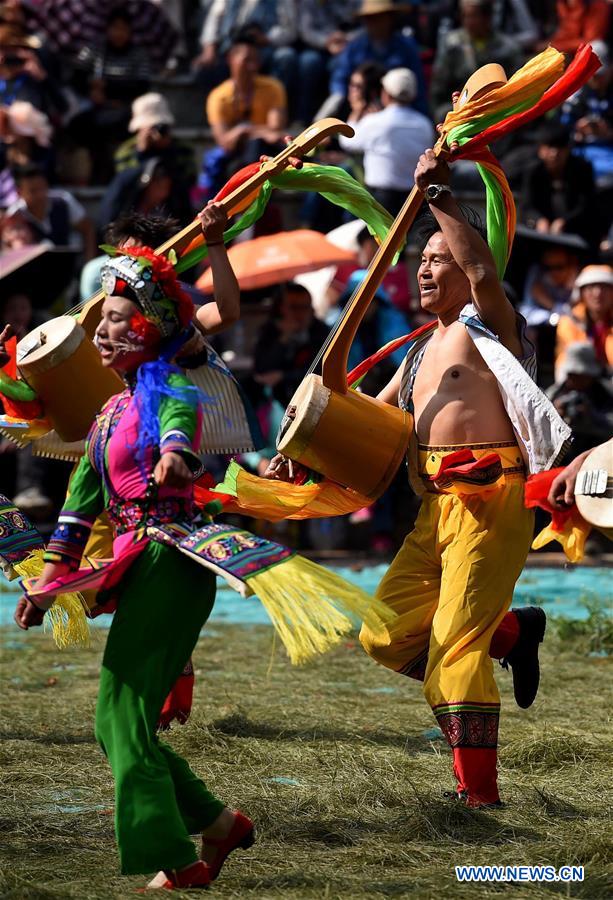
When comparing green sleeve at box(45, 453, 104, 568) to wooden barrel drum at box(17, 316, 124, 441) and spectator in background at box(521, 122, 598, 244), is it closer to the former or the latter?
wooden barrel drum at box(17, 316, 124, 441)

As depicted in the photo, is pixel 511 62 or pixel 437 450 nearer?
pixel 437 450

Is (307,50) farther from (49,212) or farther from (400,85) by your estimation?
(49,212)

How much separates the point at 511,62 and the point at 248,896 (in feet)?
32.8

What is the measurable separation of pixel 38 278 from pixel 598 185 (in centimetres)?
460

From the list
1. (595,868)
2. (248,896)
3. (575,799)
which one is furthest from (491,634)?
(248,896)

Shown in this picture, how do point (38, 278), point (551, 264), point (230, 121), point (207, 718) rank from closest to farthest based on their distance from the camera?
point (207, 718)
point (38, 278)
point (551, 264)
point (230, 121)

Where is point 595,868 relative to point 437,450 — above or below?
below

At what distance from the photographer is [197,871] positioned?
12.4 feet

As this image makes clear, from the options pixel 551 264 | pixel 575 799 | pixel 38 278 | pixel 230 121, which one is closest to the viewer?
pixel 575 799

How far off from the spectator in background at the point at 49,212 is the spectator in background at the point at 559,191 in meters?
3.34

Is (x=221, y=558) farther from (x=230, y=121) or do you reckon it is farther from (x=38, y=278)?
(x=230, y=121)

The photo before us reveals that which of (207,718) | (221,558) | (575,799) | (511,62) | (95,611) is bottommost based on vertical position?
(207,718)

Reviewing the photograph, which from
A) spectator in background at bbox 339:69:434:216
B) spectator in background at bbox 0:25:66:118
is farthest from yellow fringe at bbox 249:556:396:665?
spectator in background at bbox 0:25:66:118

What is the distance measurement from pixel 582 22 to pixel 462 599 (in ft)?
31.5
